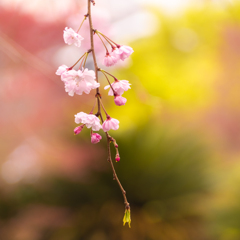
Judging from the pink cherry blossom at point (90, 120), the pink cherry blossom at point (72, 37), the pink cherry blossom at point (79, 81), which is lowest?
the pink cherry blossom at point (90, 120)

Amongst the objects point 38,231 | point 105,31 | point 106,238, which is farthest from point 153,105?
point 38,231

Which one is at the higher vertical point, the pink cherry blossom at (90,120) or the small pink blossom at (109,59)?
the small pink blossom at (109,59)

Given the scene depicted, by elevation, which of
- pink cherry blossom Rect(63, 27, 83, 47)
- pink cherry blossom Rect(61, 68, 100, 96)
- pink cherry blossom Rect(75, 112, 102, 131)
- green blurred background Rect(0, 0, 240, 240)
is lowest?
pink cherry blossom Rect(75, 112, 102, 131)

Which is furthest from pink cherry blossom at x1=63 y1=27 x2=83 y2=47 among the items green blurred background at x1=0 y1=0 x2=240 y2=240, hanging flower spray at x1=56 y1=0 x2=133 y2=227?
green blurred background at x1=0 y1=0 x2=240 y2=240

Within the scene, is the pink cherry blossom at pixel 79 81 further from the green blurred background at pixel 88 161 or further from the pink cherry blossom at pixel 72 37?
the green blurred background at pixel 88 161

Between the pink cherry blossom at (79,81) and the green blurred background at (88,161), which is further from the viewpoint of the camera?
the green blurred background at (88,161)

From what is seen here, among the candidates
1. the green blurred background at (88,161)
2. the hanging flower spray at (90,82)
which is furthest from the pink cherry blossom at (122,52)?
the green blurred background at (88,161)

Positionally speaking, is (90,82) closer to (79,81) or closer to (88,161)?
(79,81)

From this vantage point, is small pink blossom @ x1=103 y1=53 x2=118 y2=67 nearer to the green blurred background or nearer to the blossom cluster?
the blossom cluster
